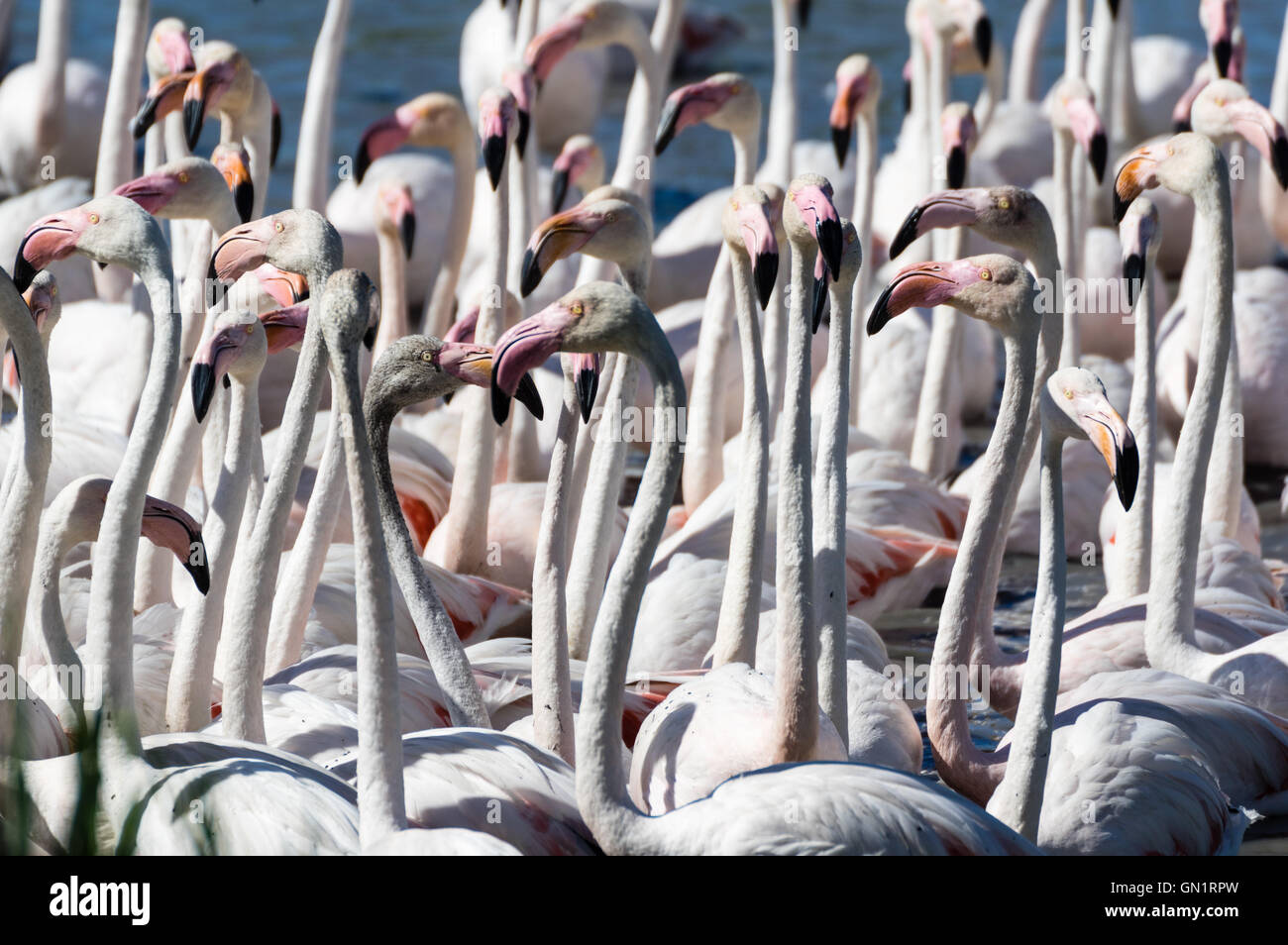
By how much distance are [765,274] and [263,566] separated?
4.60 feet

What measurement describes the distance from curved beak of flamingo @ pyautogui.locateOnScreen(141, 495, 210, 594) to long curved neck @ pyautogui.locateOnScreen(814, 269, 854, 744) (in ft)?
4.77

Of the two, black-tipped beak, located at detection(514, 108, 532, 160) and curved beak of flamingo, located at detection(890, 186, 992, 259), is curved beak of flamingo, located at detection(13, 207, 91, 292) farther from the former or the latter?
black-tipped beak, located at detection(514, 108, 532, 160)

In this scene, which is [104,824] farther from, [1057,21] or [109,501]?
[1057,21]

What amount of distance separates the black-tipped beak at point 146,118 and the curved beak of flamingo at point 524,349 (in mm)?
3310

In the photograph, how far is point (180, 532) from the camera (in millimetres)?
4730

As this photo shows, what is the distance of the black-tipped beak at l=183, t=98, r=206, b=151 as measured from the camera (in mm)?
6633

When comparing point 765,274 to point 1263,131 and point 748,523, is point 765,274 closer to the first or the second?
point 748,523

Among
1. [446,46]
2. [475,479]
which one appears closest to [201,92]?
[475,479]

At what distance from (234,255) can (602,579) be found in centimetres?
148

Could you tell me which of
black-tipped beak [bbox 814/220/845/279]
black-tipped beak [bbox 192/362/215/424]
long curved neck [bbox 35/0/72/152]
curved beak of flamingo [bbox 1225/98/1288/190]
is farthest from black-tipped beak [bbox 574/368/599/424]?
long curved neck [bbox 35/0/72/152]

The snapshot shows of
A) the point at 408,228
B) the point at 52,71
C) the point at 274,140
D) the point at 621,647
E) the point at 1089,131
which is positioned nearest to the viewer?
the point at 621,647

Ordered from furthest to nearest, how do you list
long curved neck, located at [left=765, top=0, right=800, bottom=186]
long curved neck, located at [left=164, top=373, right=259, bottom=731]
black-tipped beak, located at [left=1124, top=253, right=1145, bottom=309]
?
long curved neck, located at [left=765, top=0, right=800, bottom=186] < black-tipped beak, located at [left=1124, top=253, right=1145, bottom=309] < long curved neck, located at [left=164, top=373, right=259, bottom=731]

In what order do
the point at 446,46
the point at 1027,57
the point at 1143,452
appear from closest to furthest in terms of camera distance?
the point at 1143,452
the point at 1027,57
the point at 446,46
